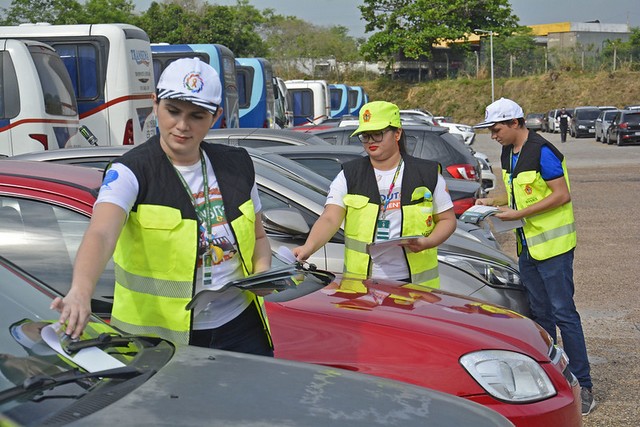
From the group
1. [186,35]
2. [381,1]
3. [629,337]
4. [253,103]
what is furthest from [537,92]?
[629,337]

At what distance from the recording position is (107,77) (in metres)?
17.7

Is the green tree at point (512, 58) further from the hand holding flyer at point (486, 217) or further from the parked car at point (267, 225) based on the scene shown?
the hand holding flyer at point (486, 217)

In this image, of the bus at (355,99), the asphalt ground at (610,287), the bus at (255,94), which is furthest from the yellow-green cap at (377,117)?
the bus at (355,99)

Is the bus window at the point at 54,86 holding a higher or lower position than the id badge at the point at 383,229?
higher

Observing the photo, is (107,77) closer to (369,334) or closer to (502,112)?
(502,112)

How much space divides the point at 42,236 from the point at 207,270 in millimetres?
887

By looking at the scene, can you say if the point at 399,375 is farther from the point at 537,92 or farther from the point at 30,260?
the point at 537,92

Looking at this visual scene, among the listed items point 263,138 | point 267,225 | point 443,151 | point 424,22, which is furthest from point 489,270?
point 424,22

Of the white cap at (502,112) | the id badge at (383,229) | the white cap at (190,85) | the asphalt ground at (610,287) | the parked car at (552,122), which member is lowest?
the parked car at (552,122)

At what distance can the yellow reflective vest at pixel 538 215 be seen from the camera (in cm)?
602

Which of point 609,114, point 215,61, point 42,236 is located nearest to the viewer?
point 42,236

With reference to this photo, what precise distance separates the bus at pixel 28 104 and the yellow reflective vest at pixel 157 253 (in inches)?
436

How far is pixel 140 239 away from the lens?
330 cm

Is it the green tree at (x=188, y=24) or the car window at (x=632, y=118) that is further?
Result: the green tree at (x=188, y=24)
